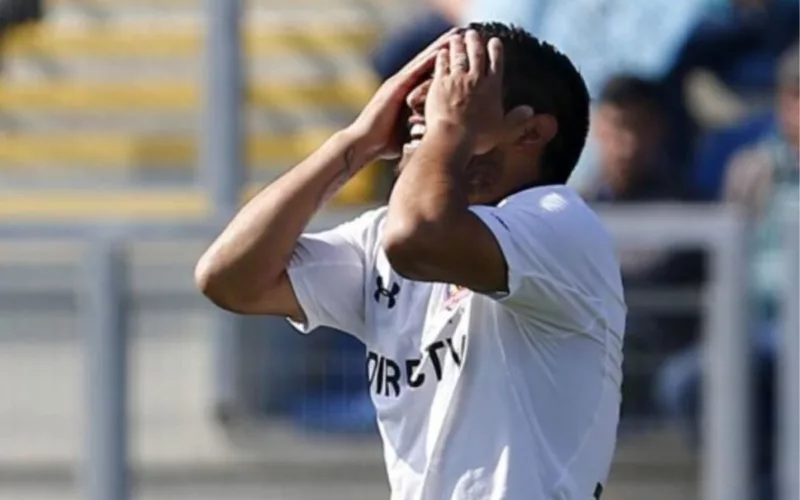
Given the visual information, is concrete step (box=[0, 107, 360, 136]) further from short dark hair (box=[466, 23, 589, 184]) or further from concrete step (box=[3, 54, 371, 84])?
→ short dark hair (box=[466, 23, 589, 184])

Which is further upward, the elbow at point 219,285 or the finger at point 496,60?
the finger at point 496,60

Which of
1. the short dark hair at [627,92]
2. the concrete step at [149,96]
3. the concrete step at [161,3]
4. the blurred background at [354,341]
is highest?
the concrete step at [161,3]

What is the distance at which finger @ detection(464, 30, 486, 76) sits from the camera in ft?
8.60

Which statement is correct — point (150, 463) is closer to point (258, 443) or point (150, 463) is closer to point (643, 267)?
point (258, 443)

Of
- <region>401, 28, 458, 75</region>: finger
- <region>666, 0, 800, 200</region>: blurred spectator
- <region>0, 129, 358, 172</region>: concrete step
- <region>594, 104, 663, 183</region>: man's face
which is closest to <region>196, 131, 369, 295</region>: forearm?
<region>401, 28, 458, 75</region>: finger

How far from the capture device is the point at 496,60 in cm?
263

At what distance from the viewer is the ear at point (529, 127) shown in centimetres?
267

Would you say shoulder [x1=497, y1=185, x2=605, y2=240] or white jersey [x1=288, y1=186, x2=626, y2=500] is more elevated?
shoulder [x1=497, y1=185, x2=605, y2=240]

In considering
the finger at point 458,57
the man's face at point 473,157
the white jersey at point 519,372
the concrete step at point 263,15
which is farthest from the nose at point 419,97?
the concrete step at point 263,15

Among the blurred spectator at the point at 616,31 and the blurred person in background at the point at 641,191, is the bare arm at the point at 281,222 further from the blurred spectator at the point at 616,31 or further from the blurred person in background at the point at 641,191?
the blurred spectator at the point at 616,31

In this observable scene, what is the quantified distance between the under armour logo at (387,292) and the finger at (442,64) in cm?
37

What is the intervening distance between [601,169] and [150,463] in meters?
1.64

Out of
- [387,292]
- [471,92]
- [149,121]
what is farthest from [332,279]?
[149,121]

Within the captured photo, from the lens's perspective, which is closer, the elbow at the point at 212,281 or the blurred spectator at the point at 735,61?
the elbow at the point at 212,281
